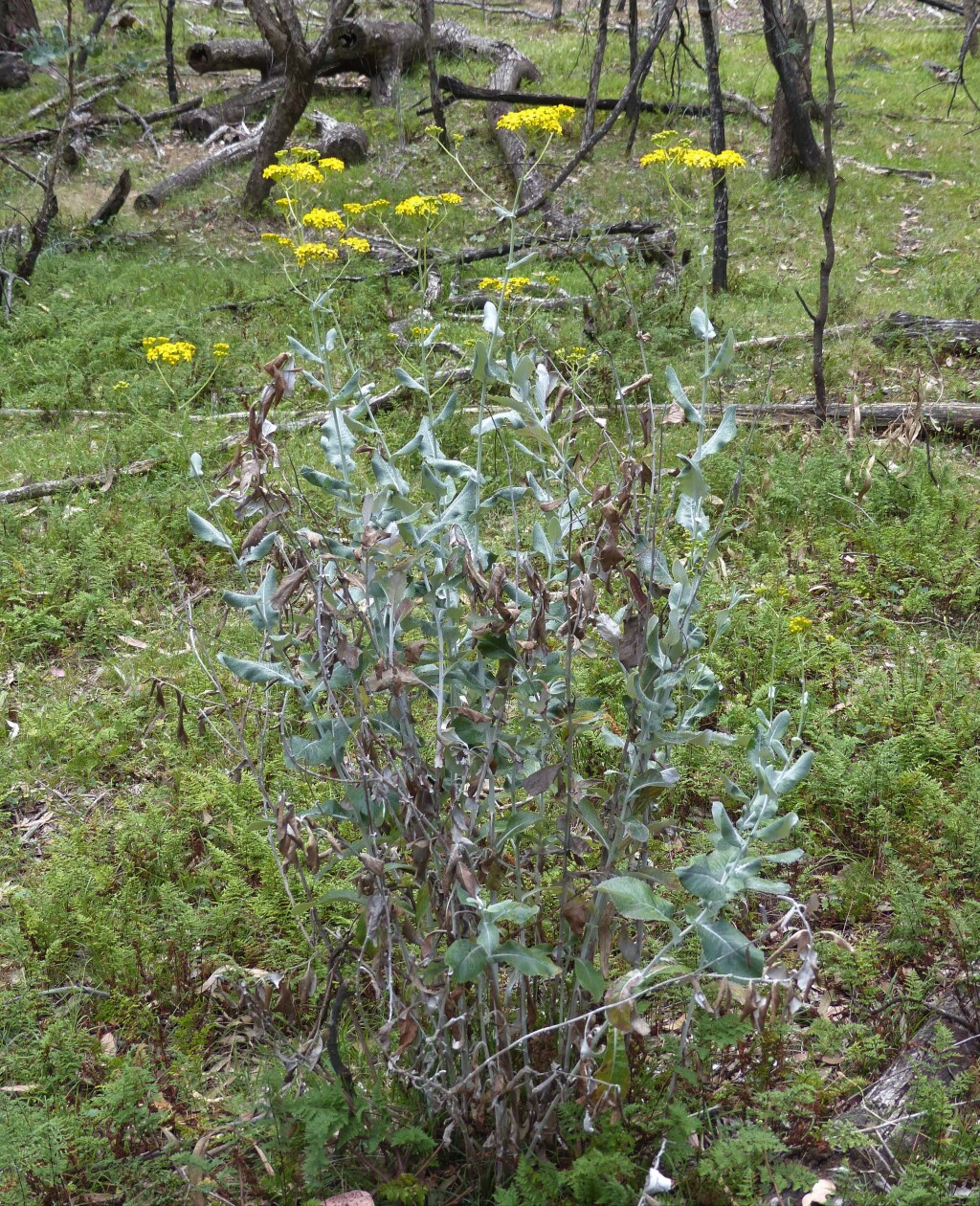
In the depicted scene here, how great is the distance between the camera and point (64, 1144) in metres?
2.34

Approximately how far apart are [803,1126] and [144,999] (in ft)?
5.93

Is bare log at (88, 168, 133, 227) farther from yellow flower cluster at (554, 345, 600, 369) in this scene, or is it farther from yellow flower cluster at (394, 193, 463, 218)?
yellow flower cluster at (394, 193, 463, 218)

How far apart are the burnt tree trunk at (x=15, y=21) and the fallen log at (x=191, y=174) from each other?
194 inches

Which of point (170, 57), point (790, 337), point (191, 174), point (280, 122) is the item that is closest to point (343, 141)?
point (280, 122)

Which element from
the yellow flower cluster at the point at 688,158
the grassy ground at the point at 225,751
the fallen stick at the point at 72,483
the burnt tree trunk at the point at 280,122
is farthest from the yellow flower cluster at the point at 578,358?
the burnt tree trunk at the point at 280,122

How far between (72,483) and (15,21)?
12.0m

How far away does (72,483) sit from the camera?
5680 millimetres

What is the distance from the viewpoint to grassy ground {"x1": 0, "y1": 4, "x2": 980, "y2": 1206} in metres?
2.30

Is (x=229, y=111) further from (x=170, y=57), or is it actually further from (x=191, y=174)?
(x=191, y=174)

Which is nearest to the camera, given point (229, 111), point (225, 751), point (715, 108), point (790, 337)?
point (225, 751)

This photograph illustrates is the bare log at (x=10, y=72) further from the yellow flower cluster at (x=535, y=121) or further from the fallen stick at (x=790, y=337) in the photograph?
the yellow flower cluster at (x=535, y=121)

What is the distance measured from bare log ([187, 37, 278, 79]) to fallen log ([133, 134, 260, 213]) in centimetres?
202

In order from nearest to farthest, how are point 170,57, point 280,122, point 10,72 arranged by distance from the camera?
point 280,122
point 170,57
point 10,72

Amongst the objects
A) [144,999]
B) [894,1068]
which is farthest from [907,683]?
[144,999]
